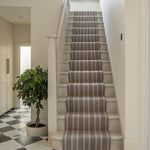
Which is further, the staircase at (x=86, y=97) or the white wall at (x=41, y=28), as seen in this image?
the white wall at (x=41, y=28)

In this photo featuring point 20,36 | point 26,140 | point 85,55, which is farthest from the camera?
point 20,36

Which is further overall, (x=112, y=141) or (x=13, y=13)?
(x=13, y=13)

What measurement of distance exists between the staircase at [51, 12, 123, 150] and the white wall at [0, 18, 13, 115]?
175 centimetres

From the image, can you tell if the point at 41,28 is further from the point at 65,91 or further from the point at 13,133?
the point at 13,133

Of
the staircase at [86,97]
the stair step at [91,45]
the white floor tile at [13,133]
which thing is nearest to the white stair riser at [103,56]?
the staircase at [86,97]

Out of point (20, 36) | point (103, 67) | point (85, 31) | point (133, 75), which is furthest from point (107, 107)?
point (20, 36)

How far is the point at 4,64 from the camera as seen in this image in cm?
539

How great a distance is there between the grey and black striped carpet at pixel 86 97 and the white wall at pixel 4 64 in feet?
6.19

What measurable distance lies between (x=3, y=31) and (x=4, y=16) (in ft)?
1.45

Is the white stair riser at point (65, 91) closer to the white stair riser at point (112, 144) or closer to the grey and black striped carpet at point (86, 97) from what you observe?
the grey and black striped carpet at point (86, 97)

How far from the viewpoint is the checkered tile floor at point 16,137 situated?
2.93 metres

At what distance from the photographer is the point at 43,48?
4.16 metres

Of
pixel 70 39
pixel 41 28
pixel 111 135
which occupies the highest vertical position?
pixel 41 28

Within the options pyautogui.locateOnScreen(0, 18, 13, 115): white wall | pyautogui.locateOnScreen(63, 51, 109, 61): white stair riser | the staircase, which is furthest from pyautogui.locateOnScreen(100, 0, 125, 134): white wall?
pyautogui.locateOnScreen(0, 18, 13, 115): white wall
